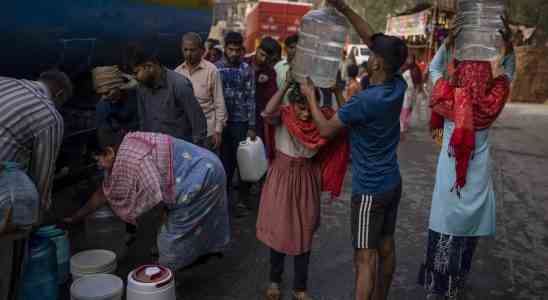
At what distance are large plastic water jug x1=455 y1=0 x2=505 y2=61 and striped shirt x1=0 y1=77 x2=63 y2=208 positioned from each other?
2.47m

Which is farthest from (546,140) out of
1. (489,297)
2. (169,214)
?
(169,214)

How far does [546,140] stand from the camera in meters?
9.05

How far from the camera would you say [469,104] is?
2.85 m

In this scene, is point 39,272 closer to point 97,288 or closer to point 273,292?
point 97,288

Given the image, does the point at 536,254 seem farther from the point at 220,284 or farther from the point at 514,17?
the point at 514,17

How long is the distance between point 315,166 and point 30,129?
1609mm

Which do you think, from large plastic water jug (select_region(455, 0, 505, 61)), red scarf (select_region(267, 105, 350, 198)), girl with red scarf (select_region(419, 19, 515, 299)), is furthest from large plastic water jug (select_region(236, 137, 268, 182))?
large plastic water jug (select_region(455, 0, 505, 61))

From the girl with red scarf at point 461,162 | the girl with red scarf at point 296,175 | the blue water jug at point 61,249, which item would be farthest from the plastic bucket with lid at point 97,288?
the girl with red scarf at point 461,162

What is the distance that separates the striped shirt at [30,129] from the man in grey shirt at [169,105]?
4.07ft

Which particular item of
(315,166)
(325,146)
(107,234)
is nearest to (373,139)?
(325,146)

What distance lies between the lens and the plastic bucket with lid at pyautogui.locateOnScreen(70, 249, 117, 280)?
2900mm

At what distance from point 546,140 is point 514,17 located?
33.1 feet

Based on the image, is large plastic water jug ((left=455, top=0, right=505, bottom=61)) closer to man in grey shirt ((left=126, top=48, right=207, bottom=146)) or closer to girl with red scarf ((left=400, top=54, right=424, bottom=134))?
man in grey shirt ((left=126, top=48, right=207, bottom=146))

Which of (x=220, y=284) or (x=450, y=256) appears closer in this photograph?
(x=450, y=256)
